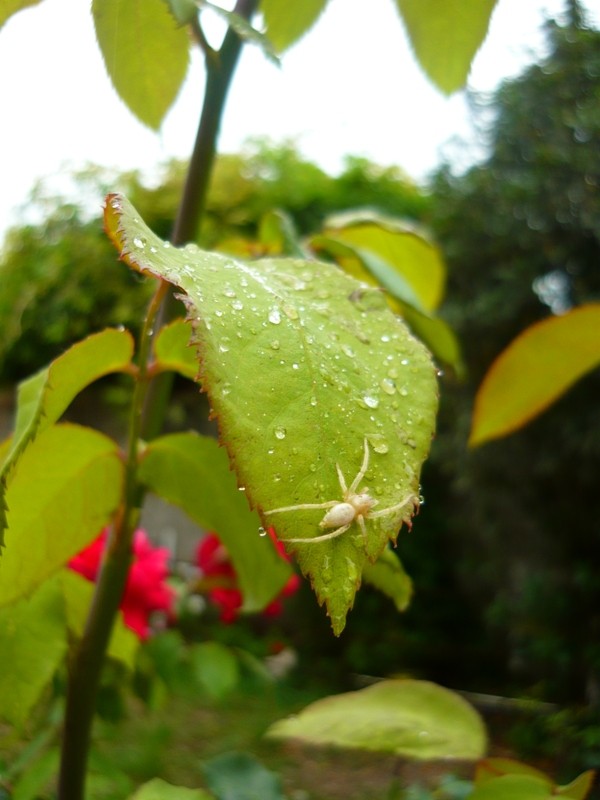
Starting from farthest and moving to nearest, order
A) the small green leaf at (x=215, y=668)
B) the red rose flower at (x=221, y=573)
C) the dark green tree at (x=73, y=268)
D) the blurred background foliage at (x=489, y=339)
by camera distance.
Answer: the dark green tree at (x=73, y=268), the blurred background foliage at (x=489, y=339), the red rose flower at (x=221, y=573), the small green leaf at (x=215, y=668)

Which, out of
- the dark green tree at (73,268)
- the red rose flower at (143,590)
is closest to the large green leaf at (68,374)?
the red rose flower at (143,590)

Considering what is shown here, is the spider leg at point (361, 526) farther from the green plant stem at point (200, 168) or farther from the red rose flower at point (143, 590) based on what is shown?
the red rose flower at point (143, 590)

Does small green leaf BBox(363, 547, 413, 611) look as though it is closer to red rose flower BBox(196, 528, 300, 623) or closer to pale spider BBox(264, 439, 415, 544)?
pale spider BBox(264, 439, 415, 544)

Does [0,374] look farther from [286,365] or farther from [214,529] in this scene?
[286,365]

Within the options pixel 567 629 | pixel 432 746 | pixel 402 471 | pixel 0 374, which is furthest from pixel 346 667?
pixel 402 471

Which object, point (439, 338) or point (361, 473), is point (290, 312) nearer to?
point (361, 473)

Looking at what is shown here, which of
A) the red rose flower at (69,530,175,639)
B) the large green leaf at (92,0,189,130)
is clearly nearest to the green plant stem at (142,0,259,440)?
the large green leaf at (92,0,189,130)
